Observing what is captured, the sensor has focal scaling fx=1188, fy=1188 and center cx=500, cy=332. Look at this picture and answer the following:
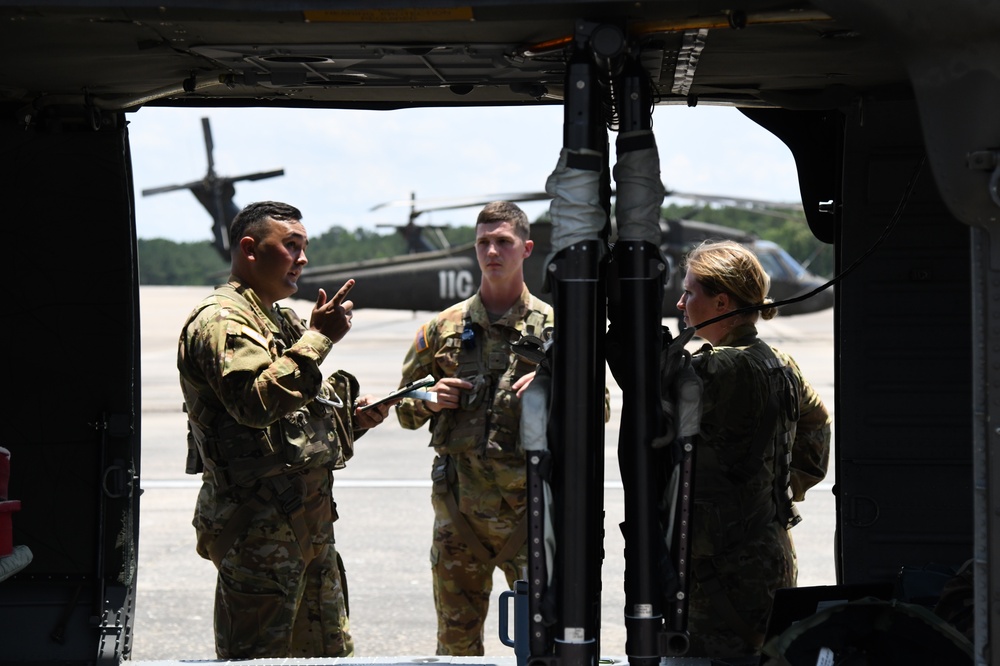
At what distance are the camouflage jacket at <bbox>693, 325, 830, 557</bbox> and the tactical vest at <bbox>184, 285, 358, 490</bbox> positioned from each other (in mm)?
1182

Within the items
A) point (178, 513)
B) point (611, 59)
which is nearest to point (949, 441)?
→ point (611, 59)

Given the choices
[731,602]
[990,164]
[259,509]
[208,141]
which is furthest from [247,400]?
[208,141]

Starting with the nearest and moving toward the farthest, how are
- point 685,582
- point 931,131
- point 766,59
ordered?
1. point 931,131
2. point 685,582
3. point 766,59

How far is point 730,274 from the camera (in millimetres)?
3600

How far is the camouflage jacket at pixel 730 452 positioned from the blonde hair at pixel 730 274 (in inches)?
7.9

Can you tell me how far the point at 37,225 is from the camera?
368cm

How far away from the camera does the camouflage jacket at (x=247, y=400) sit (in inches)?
137

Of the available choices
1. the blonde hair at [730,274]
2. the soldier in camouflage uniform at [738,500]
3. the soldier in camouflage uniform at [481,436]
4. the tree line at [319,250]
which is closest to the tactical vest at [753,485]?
the soldier in camouflage uniform at [738,500]

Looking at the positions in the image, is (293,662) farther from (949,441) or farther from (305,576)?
(949,441)

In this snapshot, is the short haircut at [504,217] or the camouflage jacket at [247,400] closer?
the camouflage jacket at [247,400]

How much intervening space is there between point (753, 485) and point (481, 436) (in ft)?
4.13

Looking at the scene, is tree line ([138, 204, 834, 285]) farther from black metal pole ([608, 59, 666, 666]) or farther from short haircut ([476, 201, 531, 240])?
black metal pole ([608, 59, 666, 666])

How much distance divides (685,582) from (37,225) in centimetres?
238

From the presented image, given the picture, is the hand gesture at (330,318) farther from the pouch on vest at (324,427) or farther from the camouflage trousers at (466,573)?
the camouflage trousers at (466,573)
